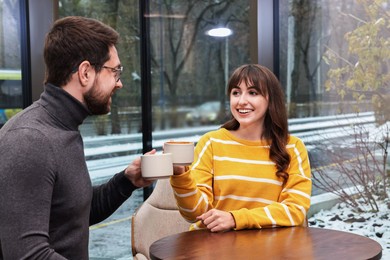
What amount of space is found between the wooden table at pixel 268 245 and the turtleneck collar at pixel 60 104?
1.61 ft

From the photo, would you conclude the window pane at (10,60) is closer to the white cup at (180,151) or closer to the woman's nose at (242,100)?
the woman's nose at (242,100)

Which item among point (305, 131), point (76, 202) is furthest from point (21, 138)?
point (305, 131)

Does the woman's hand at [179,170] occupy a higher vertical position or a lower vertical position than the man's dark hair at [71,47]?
lower

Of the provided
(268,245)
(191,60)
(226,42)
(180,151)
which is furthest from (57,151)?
(191,60)

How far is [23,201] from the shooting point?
1302 millimetres

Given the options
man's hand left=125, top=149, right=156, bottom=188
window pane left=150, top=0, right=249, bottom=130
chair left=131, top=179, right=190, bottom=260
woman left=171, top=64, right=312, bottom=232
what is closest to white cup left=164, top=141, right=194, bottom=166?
man's hand left=125, top=149, right=156, bottom=188

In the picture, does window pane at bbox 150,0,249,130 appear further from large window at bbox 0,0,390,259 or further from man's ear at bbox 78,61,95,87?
man's ear at bbox 78,61,95,87

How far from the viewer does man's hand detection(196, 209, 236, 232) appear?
75.6 inches

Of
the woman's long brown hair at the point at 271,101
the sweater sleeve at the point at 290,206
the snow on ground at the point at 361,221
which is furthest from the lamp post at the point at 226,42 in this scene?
the sweater sleeve at the point at 290,206

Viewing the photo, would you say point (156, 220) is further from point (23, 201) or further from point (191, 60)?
point (191, 60)

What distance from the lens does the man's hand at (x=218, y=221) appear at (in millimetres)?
1921

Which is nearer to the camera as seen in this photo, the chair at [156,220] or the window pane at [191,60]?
the chair at [156,220]

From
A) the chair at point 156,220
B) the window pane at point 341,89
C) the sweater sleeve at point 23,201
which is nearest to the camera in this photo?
the sweater sleeve at point 23,201

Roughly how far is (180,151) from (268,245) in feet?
1.36
